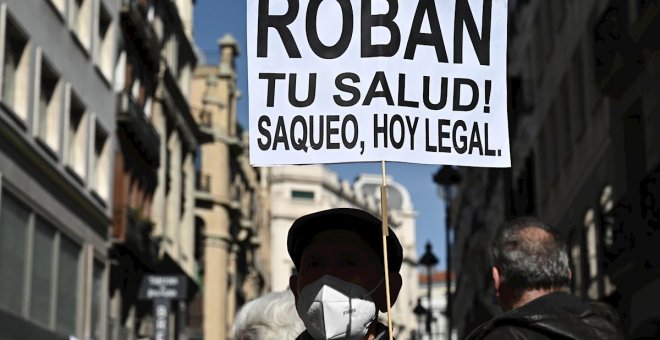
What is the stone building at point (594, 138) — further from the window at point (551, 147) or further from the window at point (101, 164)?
the window at point (101, 164)

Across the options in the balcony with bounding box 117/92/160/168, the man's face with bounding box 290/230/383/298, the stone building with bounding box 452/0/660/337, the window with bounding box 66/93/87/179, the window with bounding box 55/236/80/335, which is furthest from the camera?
the balcony with bounding box 117/92/160/168

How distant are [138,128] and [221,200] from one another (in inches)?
783

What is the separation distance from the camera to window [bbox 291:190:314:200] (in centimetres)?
11175

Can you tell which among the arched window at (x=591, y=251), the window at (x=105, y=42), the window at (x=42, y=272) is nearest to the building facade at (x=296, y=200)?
the window at (x=105, y=42)

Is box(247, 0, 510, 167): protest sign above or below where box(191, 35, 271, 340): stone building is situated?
below

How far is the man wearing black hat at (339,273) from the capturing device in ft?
15.7

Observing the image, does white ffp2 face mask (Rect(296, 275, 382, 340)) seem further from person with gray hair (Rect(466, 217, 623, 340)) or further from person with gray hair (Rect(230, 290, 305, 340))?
person with gray hair (Rect(230, 290, 305, 340))

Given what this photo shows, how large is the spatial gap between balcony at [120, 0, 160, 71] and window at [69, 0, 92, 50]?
390 cm

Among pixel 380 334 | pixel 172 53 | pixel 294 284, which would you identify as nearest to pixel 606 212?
pixel 294 284

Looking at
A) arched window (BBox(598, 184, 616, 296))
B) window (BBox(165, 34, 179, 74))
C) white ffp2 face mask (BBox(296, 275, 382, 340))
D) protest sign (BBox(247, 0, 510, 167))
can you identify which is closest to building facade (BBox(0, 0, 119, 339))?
window (BBox(165, 34, 179, 74))

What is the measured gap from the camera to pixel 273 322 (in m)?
5.66

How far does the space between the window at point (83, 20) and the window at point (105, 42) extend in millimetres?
2065

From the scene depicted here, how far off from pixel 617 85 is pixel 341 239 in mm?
18097

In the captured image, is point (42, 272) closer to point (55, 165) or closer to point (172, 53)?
point (55, 165)
